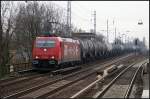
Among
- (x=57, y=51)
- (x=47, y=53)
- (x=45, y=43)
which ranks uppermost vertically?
(x=45, y=43)

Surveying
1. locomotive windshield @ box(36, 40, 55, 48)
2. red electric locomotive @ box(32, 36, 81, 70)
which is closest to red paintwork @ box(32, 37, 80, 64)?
red electric locomotive @ box(32, 36, 81, 70)

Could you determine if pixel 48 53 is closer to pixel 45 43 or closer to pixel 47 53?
pixel 47 53

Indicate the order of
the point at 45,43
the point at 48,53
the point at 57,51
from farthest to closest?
1. the point at 45,43
2. the point at 48,53
3. the point at 57,51

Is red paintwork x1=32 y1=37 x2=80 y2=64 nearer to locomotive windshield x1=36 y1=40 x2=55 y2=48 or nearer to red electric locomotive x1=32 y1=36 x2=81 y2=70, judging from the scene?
red electric locomotive x1=32 y1=36 x2=81 y2=70

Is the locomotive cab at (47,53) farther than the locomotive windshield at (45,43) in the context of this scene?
No

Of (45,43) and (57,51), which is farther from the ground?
(45,43)

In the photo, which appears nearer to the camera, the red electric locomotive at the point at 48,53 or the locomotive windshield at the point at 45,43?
the red electric locomotive at the point at 48,53

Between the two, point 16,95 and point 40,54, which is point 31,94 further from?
point 40,54

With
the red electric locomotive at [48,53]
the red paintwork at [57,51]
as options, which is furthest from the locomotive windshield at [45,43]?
the red paintwork at [57,51]

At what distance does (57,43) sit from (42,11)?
86.9 ft

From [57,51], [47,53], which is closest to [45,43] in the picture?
[47,53]

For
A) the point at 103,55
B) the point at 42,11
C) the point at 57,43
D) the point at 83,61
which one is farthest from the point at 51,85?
the point at 103,55

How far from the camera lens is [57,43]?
30188 mm

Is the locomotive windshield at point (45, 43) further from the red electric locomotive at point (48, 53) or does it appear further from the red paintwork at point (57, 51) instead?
the red paintwork at point (57, 51)
